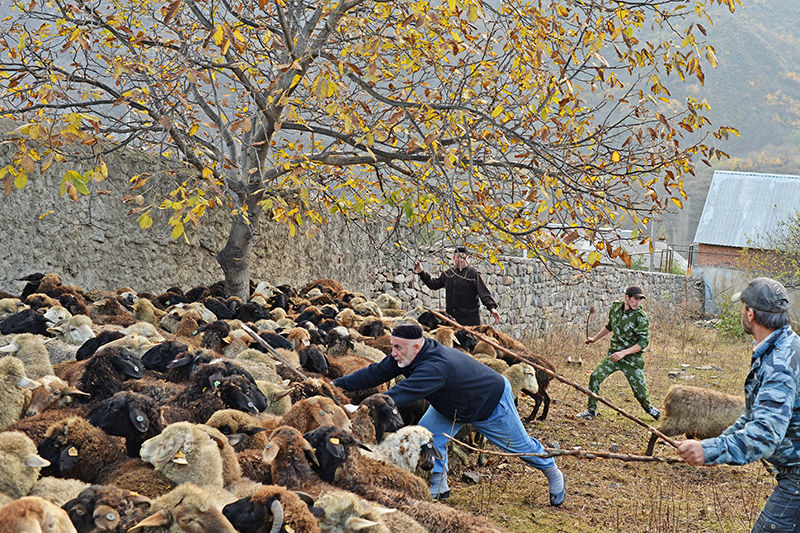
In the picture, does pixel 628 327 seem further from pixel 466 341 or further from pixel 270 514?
pixel 270 514

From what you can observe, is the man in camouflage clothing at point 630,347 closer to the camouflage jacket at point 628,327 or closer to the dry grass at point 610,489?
the camouflage jacket at point 628,327

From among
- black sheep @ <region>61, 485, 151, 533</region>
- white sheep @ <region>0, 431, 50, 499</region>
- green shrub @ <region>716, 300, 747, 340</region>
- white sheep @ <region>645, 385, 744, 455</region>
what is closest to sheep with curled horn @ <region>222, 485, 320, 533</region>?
black sheep @ <region>61, 485, 151, 533</region>

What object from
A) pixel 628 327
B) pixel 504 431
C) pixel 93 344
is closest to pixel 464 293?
pixel 628 327

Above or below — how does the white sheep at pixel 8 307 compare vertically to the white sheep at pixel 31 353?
above

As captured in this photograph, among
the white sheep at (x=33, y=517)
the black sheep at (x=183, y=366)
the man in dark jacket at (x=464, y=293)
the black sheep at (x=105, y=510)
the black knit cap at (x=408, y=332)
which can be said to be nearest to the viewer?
the white sheep at (x=33, y=517)

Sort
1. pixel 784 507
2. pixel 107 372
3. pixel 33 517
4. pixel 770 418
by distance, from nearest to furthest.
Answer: pixel 33 517
pixel 770 418
pixel 784 507
pixel 107 372

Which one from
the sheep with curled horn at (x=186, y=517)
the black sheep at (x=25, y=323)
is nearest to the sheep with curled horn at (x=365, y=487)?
the sheep with curled horn at (x=186, y=517)

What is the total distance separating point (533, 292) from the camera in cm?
2050

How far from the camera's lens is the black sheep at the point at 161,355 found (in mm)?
6012

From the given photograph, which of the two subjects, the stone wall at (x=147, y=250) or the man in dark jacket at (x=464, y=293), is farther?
the man in dark jacket at (x=464, y=293)

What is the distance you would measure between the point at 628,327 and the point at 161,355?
19.9 feet

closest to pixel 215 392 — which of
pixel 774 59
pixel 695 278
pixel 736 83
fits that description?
pixel 695 278

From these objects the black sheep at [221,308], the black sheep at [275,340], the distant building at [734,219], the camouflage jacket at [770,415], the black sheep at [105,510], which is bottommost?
the black sheep at [105,510]

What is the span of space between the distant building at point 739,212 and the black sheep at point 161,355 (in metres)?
32.4
